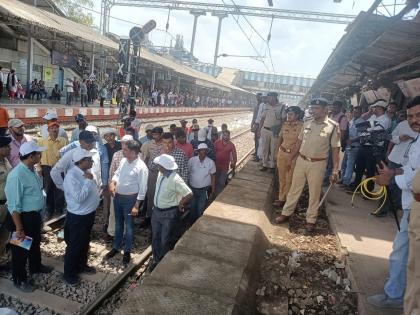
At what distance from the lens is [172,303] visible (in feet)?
9.24

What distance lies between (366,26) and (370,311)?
579cm

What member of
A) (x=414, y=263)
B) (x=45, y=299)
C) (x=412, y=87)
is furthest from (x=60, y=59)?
(x=414, y=263)

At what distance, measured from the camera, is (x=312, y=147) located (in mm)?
4742

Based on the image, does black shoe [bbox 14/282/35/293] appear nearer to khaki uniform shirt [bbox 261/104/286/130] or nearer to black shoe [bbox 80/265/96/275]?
black shoe [bbox 80/265/96/275]

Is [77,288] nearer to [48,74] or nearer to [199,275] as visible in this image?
[199,275]

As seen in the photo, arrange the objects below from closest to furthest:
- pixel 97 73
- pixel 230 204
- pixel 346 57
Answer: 1. pixel 230 204
2. pixel 346 57
3. pixel 97 73

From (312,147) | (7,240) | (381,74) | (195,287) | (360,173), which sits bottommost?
(7,240)

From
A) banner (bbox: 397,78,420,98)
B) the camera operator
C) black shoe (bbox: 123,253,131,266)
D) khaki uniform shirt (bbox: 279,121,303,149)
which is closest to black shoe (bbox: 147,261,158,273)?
black shoe (bbox: 123,253,131,266)

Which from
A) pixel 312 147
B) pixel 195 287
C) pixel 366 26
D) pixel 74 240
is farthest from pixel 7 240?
pixel 366 26

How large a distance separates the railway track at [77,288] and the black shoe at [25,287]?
45mm

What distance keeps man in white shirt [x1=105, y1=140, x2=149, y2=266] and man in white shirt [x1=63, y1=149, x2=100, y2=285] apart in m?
0.48

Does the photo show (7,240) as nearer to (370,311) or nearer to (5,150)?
(5,150)

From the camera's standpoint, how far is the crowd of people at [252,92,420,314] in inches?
118

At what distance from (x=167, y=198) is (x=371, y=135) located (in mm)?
3693
